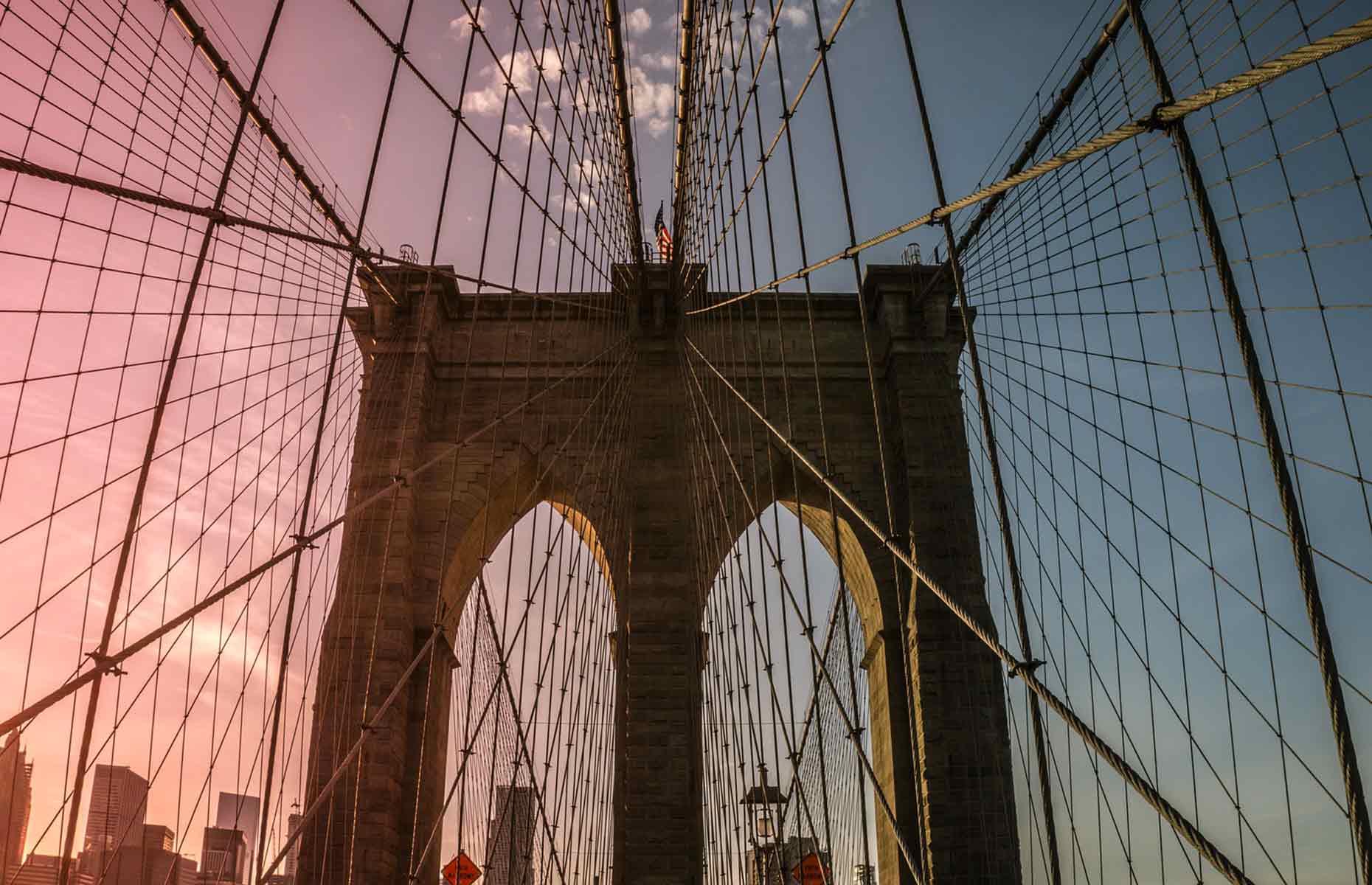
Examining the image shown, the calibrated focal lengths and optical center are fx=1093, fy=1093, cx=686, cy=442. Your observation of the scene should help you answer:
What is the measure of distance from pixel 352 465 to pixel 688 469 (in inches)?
154

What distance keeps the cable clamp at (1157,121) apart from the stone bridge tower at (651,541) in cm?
832

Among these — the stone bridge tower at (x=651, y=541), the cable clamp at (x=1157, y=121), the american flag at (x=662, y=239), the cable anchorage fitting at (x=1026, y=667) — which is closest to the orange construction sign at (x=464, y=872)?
the stone bridge tower at (x=651, y=541)

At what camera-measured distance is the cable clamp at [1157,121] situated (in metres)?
2.61

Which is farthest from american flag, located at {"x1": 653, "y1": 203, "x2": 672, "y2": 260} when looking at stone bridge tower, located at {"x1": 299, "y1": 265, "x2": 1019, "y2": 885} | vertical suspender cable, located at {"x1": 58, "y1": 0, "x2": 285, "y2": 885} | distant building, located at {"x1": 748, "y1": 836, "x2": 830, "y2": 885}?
vertical suspender cable, located at {"x1": 58, "y1": 0, "x2": 285, "y2": 885}

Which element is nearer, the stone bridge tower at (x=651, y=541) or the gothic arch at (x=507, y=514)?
the stone bridge tower at (x=651, y=541)

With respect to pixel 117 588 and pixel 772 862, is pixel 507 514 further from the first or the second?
pixel 117 588

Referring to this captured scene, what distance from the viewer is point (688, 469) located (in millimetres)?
12984

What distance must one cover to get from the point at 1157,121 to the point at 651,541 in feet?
34.0

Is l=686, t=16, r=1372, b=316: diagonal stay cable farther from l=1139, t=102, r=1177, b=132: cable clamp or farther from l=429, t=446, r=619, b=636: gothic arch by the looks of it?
l=429, t=446, r=619, b=636: gothic arch

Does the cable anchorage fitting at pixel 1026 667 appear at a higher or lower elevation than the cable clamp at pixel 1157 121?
lower

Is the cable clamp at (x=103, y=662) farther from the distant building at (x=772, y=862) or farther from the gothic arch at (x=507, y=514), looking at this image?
the gothic arch at (x=507, y=514)

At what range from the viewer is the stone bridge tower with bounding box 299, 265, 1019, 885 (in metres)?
11.1

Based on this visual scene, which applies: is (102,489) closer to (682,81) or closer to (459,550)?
(682,81)

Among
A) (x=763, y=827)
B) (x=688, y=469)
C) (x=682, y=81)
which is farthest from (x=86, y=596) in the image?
(x=763, y=827)
